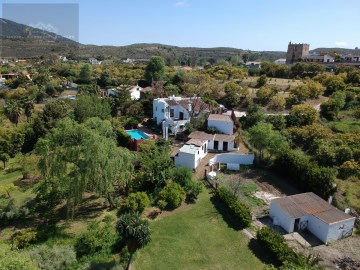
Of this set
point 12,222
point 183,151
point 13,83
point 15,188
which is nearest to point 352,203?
point 183,151

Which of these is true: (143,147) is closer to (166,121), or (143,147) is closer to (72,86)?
(166,121)

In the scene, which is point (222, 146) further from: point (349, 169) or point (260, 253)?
point (260, 253)

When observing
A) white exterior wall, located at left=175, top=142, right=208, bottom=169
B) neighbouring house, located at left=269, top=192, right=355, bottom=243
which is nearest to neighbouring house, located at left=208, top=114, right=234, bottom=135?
→ white exterior wall, located at left=175, top=142, right=208, bottom=169

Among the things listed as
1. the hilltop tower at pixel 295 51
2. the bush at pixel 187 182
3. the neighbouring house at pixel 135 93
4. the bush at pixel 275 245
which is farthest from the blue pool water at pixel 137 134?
the hilltop tower at pixel 295 51

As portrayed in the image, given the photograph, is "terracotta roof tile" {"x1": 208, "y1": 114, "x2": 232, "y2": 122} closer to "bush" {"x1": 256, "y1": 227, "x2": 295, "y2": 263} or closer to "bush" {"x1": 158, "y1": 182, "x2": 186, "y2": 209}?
"bush" {"x1": 158, "y1": 182, "x2": 186, "y2": 209}

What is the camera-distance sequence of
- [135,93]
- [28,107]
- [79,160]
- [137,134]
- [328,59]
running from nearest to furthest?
[79,160] → [137,134] → [28,107] → [135,93] → [328,59]

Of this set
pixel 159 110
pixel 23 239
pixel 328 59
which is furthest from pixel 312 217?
pixel 328 59

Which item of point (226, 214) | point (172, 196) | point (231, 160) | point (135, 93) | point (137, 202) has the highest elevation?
point (135, 93)
